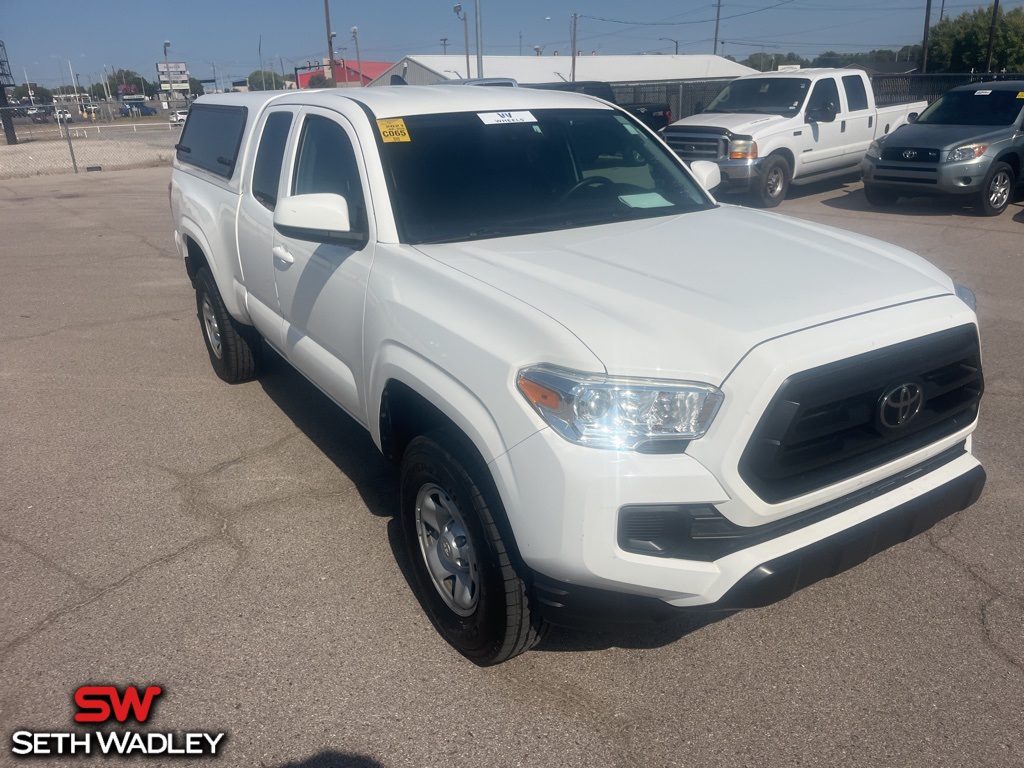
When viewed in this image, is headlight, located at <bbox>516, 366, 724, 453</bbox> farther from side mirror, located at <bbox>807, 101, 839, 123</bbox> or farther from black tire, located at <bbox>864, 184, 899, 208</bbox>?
side mirror, located at <bbox>807, 101, 839, 123</bbox>

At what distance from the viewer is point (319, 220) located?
3.25m

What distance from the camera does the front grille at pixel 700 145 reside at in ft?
39.7

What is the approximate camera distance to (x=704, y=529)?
2377 mm

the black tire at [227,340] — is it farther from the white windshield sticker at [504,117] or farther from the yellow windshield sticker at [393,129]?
the white windshield sticker at [504,117]

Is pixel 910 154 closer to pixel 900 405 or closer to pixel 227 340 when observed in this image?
pixel 227 340

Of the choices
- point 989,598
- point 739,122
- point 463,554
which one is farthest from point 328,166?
point 739,122

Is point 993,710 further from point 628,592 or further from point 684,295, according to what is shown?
point 684,295

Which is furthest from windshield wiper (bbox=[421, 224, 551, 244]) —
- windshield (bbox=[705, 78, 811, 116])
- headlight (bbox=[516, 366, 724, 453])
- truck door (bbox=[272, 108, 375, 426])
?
windshield (bbox=[705, 78, 811, 116])

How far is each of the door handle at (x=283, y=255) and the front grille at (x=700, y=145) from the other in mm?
9342

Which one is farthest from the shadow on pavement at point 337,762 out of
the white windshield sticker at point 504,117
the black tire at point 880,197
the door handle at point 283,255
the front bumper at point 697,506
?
the black tire at point 880,197

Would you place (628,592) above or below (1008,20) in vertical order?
below

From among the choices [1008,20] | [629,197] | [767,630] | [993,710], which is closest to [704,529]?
[767,630]

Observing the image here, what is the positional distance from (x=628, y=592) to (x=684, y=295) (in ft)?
3.16

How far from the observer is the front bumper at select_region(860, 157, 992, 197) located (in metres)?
11.0
